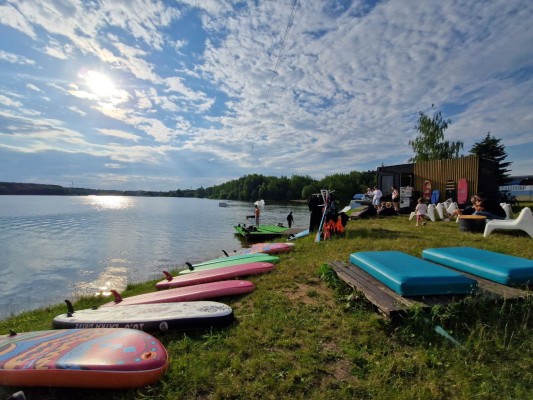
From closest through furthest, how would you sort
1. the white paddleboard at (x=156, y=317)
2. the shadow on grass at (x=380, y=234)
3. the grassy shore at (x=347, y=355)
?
the grassy shore at (x=347, y=355) → the white paddleboard at (x=156, y=317) → the shadow on grass at (x=380, y=234)

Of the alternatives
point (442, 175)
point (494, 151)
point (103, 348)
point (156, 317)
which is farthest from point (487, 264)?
point (494, 151)

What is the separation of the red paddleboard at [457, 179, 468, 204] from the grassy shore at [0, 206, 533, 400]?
15.7 m

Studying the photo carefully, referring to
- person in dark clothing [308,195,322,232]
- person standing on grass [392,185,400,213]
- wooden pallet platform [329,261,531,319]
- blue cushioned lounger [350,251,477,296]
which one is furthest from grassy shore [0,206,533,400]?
person standing on grass [392,185,400,213]

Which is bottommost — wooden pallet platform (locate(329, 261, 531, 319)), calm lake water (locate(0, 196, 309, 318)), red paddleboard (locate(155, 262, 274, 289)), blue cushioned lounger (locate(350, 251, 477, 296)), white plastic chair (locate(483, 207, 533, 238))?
calm lake water (locate(0, 196, 309, 318))

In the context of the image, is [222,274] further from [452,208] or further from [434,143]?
[434,143]

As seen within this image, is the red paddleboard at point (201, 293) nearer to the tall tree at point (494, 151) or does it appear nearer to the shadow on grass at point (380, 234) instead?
the shadow on grass at point (380, 234)

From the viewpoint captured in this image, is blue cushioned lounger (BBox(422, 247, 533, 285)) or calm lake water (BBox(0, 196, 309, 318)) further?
calm lake water (BBox(0, 196, 309, 318))

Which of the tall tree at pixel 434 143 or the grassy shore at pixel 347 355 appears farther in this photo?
the tall tree at pixel 434 143

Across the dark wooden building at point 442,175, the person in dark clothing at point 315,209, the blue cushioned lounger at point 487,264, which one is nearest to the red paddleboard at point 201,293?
the blue cushioned lounger at point 487,264

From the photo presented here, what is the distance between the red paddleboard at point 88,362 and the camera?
2.91 meters

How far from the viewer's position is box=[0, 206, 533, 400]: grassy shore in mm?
2754

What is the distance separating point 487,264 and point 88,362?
18.0 feet

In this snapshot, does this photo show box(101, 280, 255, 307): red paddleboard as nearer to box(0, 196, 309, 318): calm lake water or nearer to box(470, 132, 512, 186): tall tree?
box(0, 196, 309, 318): calm lake water

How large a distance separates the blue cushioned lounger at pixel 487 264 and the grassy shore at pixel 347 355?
0.52 m
